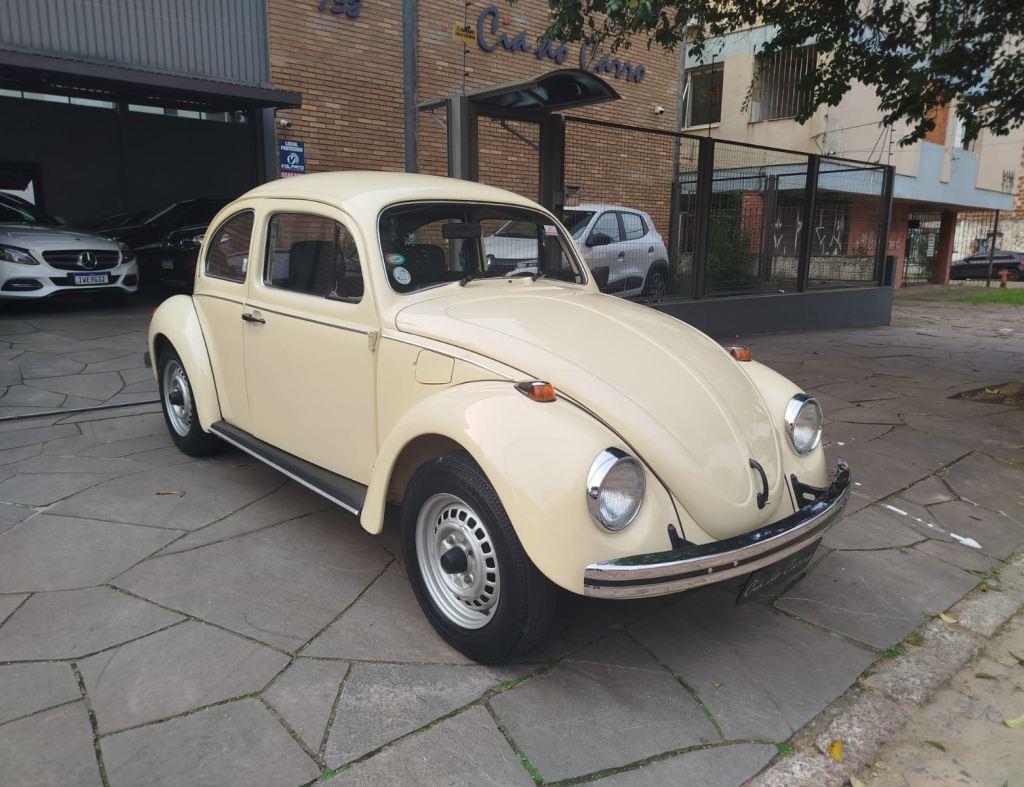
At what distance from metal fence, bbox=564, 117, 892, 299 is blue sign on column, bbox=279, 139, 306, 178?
483 cm

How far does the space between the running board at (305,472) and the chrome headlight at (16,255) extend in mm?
6794

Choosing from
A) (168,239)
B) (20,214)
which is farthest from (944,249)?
(20,214)

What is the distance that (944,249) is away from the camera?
26.6m

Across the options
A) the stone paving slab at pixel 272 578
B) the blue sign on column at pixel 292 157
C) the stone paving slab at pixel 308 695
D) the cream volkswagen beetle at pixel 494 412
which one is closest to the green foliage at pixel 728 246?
the blue sign on column at pixel 292 157

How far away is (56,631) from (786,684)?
2789 millimetres

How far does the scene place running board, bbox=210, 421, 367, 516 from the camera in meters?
3.26

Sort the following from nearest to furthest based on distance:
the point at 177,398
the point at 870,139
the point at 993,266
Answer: the point at 177,398 → the point at 870,139 → the point at 993,266

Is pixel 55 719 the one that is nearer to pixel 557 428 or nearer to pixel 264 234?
pixel 557 428

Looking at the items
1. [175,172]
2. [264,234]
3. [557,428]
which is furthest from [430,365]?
[175,172]

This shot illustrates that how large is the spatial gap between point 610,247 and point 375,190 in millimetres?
5557

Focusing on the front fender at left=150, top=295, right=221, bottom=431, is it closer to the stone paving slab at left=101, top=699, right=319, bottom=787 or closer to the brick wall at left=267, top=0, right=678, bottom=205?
the stone paving slab at left=101, top=699, right=319, bottom=787

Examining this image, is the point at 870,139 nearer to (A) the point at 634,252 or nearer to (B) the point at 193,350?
(A) the point at 634,252

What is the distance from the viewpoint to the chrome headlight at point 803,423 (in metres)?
3.12

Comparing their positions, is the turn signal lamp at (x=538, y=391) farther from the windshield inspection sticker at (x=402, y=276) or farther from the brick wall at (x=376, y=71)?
the brick wall at (x=376, y=71)
